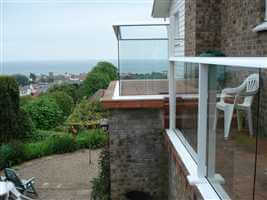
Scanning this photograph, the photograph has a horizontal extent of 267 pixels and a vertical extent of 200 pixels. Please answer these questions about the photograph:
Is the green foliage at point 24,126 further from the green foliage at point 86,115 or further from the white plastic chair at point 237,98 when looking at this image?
the white plastic chair at point 237,98

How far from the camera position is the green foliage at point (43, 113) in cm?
1697

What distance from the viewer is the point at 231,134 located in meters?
2.63

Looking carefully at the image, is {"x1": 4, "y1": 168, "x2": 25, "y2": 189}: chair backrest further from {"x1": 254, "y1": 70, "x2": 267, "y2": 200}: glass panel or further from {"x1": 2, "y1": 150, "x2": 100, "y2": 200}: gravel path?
{"x1": 254, "y1": 70, "x2": 267, "y2": 200}: glass panel

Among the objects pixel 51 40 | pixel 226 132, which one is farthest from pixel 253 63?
pixel 51 40

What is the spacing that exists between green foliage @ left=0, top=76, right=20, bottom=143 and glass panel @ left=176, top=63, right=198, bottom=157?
32.1 ft

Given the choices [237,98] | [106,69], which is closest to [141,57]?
[237,98]

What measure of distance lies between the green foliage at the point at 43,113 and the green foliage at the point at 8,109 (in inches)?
124

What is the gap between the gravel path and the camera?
28.9 feet

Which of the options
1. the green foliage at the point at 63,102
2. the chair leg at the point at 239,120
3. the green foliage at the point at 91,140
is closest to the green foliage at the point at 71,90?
the green foliage at the point at 63,102

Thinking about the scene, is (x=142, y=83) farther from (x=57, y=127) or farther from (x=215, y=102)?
(x=57, y=127)

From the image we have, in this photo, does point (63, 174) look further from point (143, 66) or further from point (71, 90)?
point (71, 90)

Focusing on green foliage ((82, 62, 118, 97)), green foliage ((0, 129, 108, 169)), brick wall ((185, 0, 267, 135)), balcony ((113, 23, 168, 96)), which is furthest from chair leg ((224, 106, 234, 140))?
green foliage ((82, 62, 118, 97))

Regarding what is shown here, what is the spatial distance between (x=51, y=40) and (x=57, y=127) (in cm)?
3588

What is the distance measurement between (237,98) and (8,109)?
12.2 meters
